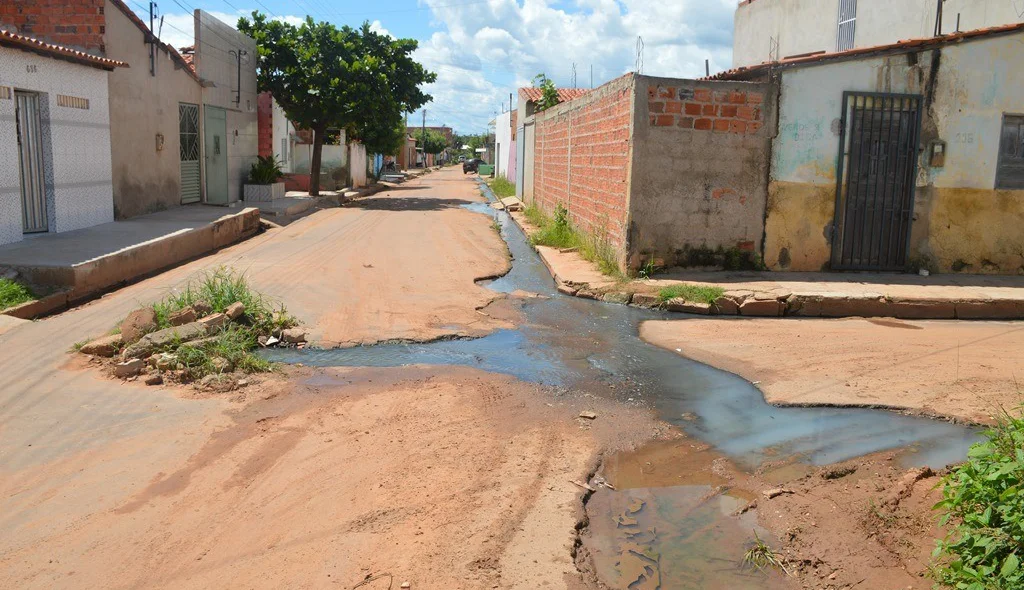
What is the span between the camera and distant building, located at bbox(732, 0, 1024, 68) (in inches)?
549

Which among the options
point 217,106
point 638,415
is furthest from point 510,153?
point 638,415

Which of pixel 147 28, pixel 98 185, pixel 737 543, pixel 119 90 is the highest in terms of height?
pixel 147 28

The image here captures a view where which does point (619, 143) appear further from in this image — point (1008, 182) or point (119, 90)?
point (119, 90)

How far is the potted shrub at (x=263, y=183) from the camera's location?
21953 millimetres

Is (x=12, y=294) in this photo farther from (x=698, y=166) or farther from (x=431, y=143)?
(x=431, y=143)

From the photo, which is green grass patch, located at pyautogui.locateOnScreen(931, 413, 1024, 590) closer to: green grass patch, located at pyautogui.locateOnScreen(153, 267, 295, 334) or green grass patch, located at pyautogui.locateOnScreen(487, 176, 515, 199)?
green grass patch, located at pyautogui.locateOnScreen(153, 267, 295, 334)

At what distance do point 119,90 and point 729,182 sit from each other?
440 inches

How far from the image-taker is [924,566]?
11.7 feet

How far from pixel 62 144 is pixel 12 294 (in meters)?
4.94

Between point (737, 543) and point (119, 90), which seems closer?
point (737, 543)

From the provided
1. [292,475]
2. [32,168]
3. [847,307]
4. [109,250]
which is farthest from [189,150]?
[292,475]

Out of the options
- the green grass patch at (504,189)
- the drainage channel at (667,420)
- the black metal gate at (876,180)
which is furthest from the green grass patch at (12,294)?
the green grass patch at (504,189)

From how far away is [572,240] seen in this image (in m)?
14.5

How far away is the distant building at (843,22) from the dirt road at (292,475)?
11735 millimetres
